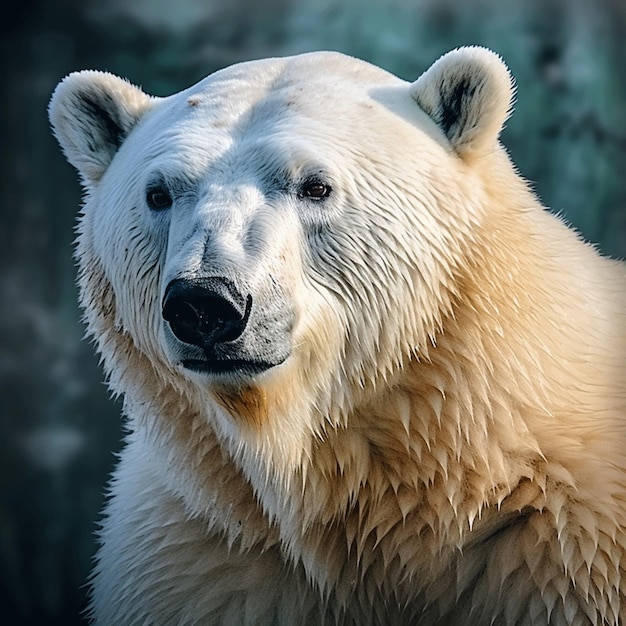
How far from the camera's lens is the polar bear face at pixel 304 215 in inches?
71.0

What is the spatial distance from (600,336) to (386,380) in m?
0.48

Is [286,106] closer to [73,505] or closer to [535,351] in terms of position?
[535,351]

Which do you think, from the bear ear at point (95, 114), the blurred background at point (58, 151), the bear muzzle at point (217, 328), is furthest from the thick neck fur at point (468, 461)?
the blurred background at point (58, 151)

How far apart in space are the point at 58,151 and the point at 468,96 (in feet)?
5.65

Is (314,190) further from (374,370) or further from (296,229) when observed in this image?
(374,370)

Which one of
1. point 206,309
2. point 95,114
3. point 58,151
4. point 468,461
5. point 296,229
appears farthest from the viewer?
point 58,151

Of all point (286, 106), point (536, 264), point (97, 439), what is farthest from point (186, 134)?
point (97, 439)

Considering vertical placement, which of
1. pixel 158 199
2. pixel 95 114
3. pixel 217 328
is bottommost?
pixel 217 328

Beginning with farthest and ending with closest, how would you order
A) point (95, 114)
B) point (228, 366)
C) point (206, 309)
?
point (95, 114)
point (228, 366)
point (206, 309)

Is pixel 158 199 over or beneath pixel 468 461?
over

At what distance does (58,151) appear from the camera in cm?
341

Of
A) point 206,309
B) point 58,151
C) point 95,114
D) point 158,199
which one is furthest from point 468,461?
point 58,151

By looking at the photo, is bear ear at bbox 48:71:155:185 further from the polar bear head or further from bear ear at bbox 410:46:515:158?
bear ear at bbox 410:46:515:158

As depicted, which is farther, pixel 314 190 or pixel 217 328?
pixel 314 190
